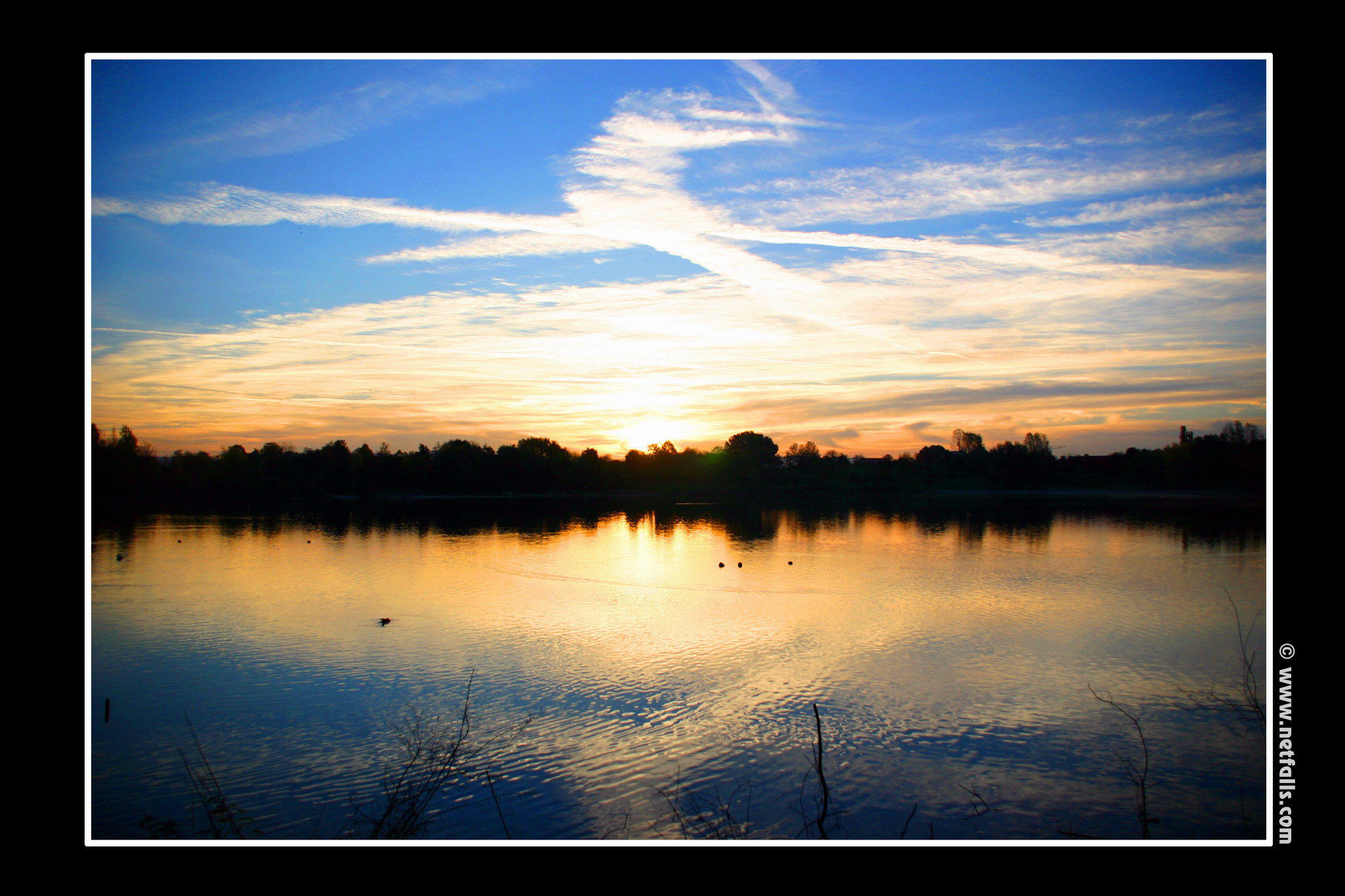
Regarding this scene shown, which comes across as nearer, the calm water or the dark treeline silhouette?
the calm water

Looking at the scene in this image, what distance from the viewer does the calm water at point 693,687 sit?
678 centimetres

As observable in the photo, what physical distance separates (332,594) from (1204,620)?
64.9ft

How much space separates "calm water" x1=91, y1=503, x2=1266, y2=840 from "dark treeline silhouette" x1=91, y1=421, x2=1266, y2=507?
35.2m

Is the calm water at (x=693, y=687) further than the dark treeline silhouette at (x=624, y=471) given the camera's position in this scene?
No

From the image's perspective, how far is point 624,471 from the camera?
302 feet

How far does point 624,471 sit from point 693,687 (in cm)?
8222

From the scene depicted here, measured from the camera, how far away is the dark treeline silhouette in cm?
5256

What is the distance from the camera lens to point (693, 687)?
33.2ft

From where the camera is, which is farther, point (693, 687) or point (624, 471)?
point (624, 471)

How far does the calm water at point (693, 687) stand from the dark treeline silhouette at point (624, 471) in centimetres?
3519

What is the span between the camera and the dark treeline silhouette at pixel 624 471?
172ft

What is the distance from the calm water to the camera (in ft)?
22.2
